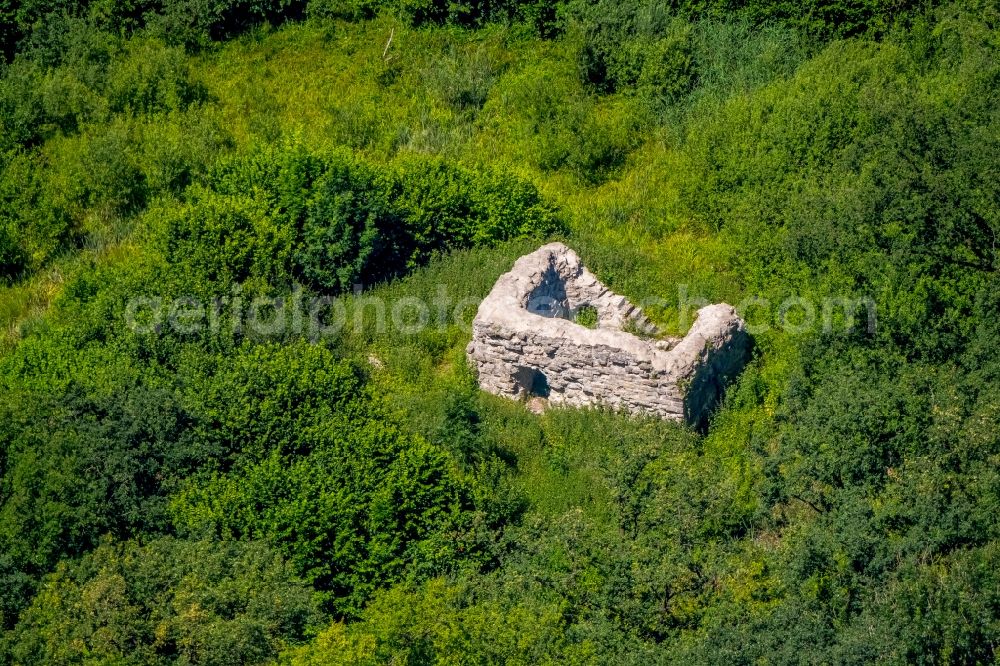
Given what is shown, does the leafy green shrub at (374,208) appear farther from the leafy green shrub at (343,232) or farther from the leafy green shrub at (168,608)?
the leafy green shrub at (168,608)

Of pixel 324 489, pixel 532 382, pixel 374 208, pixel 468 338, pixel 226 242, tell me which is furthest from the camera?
pixel 374 208

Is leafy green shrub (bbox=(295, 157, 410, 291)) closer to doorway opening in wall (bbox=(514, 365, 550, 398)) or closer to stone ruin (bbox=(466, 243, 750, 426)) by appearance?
stone ruin (bbox=(466, 243, 750, 426))

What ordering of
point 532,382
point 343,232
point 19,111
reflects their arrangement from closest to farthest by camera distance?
point 532,382 < point 343,232 < point 19,111

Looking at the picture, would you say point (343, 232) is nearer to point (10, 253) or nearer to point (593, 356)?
point (593, 356)

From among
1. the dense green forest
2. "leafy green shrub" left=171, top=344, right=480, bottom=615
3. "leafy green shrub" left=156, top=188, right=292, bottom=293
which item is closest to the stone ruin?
the dense green forest

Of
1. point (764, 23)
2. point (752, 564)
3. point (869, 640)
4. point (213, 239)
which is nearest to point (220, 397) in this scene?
point (213, 239)

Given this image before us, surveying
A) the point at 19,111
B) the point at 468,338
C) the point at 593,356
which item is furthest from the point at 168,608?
the point at 19,111
